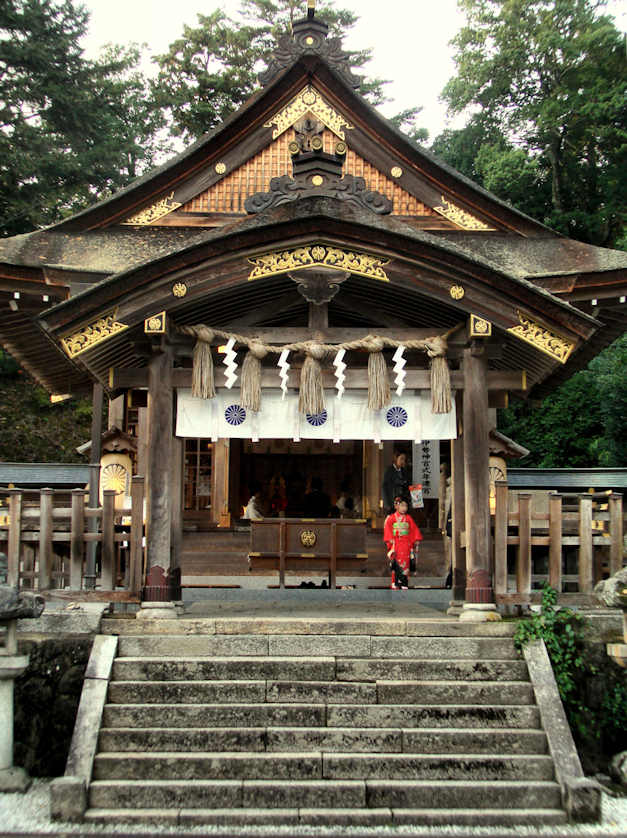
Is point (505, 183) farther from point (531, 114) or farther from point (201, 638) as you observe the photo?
point (201, 638)

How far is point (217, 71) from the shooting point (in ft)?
107

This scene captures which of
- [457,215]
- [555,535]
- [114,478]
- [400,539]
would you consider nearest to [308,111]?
[457,215]

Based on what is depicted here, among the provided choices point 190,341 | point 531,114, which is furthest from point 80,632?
point 531,114

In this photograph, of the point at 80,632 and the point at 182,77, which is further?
the point at 182,77

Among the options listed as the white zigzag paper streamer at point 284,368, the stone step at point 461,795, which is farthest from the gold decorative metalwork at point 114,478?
the stone step at point 461,795

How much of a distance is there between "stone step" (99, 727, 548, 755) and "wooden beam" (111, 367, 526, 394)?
3.80 metres

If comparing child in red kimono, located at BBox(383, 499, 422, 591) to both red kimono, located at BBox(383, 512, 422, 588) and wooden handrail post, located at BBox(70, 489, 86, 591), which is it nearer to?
red kimono, located at BBox(383, 512, 422, 588)

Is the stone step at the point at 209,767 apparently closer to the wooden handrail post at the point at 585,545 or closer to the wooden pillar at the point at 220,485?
the wooden handrail post at the point at 585,545

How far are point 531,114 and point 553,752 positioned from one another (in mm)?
27899

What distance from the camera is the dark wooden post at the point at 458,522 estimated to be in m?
9.75

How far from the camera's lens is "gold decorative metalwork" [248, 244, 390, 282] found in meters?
8.58

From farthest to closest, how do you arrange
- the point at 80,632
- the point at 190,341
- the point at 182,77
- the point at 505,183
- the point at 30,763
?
the point at 182,77
the point at 505,183
the point at 190,341
the point at 80,632
the point at 30,763

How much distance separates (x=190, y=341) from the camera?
9.16 meters

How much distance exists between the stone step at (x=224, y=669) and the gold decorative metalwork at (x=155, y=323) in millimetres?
3297
